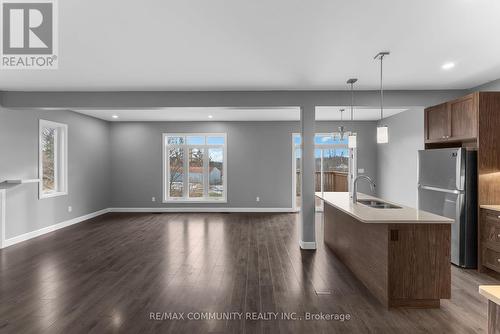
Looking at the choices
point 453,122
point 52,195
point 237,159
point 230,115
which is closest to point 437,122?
point 453,122

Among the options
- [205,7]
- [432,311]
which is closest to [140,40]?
[205,7]

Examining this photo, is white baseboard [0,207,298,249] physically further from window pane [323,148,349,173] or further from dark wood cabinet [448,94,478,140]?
dark wood cabinet [448,94,478,140]

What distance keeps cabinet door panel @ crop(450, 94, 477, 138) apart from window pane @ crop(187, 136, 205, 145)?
5.97 metres

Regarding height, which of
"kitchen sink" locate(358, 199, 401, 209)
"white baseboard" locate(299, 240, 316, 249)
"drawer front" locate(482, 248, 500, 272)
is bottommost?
"white baseboard" locate(299, 240, 316, 249)

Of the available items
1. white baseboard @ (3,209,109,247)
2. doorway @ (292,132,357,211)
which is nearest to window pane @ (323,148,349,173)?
doorway @ (292,132,357,211)

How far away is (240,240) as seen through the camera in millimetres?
5012

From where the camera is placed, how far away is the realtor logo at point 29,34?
2270 millimetres

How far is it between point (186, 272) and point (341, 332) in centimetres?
202

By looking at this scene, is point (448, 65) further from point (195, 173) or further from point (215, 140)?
point (195, 173)

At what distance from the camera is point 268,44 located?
9.33 feet

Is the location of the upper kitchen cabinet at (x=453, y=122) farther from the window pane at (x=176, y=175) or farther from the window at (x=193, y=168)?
the window pane at (x=176, y=175)

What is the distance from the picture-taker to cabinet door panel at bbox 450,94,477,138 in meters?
3.55

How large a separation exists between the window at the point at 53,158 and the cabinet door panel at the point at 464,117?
7327mm

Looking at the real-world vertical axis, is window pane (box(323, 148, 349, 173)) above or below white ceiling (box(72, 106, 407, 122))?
below
